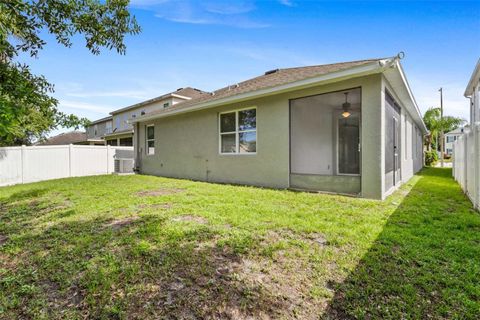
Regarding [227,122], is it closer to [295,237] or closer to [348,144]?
[348,144]

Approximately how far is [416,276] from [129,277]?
278 cm

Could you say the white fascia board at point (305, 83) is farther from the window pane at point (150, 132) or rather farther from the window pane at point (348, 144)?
the window pane at point (348, 144)

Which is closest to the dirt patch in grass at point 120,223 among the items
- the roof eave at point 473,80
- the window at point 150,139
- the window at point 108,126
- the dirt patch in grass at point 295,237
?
the dirt patch in grass at point 295,237

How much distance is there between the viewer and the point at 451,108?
26094 mm

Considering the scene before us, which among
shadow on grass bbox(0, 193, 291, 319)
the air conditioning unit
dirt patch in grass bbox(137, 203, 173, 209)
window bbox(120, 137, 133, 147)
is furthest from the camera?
window bbox(120, 137, 133, 147)

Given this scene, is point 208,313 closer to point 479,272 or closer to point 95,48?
point 479,272

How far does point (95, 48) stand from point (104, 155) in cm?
1160

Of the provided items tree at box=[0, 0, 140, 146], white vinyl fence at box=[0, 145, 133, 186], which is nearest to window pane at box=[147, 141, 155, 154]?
white vinyl fence at box=[0, 145, 133, 186]

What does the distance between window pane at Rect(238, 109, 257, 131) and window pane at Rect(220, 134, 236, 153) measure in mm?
530

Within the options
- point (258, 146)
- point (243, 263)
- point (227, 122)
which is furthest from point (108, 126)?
point (243, 263)

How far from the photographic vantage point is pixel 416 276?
234cm

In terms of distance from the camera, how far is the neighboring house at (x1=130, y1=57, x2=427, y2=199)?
5738mm

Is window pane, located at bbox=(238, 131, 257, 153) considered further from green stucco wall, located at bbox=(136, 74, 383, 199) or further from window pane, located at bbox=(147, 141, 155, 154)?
window pane, located at bbox=(147, 141, 155, 154)

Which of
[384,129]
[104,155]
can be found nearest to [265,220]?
[384,129]
